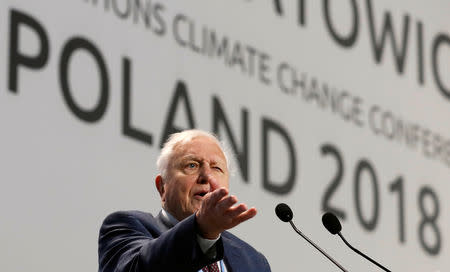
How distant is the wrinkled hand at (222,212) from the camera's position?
8.69 feet

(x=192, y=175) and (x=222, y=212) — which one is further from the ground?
(x=222, y=212)

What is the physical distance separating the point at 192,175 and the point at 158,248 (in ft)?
2.29

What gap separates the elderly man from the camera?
9.01ft

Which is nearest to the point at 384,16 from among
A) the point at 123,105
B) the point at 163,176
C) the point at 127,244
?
the point at 123,105

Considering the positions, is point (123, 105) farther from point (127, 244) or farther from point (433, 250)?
point (433, 250)

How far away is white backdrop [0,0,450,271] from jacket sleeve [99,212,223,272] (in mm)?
1026

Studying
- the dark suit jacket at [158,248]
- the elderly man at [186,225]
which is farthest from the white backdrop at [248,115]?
the dark suit jacket at [158,248]

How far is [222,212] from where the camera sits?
268 centimetres

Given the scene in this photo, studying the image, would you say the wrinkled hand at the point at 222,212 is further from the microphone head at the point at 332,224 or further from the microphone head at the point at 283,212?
the microphone head at the point at 332,224

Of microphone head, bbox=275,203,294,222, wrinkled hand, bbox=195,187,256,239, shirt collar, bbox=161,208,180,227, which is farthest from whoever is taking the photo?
shirt collar, bbox=161,208,180,227

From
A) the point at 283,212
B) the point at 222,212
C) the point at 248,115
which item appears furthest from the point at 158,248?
the point at 248,115

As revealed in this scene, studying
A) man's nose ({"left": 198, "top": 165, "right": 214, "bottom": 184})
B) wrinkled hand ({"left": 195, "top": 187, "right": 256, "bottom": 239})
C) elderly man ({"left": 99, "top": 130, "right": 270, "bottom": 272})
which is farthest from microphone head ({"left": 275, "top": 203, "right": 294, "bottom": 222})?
wrinkled hand ({"left": 195, "top": 187, "right": 256, "bottom": 239})

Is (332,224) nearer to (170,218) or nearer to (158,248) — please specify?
(170,218)

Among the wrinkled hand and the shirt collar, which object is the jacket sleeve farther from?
the shirt collar
